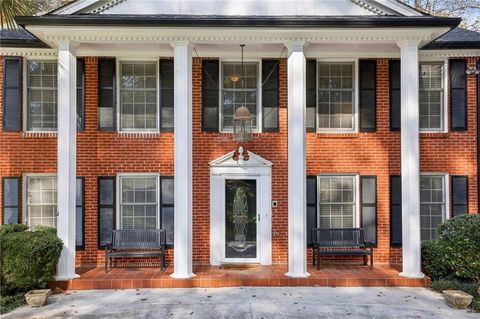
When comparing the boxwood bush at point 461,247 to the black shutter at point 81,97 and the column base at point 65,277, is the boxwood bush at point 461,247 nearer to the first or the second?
the column base at point 65,277

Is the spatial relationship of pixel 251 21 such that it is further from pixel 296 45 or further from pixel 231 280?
pixel 231 280

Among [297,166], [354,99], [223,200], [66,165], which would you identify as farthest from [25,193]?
[354,99]

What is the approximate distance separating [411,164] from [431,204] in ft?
6.88

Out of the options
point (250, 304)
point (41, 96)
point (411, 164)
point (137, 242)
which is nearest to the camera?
point (250, 304)

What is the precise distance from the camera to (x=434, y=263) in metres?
8.21

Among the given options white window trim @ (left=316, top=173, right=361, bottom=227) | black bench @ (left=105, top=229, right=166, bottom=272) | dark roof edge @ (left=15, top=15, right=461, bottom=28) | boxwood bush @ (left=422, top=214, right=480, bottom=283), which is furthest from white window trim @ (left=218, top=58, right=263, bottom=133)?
boxwood bush @ (left=422, top=214, right=480, bottom=283)

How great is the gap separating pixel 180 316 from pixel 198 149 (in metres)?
4.20

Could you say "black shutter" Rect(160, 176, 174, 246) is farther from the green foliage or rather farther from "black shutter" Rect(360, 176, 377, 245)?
"black shutter" Rect(360, 176, 377, 245)

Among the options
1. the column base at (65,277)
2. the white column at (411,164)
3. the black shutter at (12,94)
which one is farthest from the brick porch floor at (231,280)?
the black shutter at (12,94)

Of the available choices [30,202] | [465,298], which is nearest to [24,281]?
[30,202]

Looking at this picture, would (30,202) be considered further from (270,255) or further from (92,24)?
(270,255)

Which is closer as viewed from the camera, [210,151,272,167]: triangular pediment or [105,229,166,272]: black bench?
[105,229,166,272]: black bench

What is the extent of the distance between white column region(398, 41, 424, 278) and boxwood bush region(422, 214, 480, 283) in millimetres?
500

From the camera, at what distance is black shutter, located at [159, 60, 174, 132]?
938 centimetres
